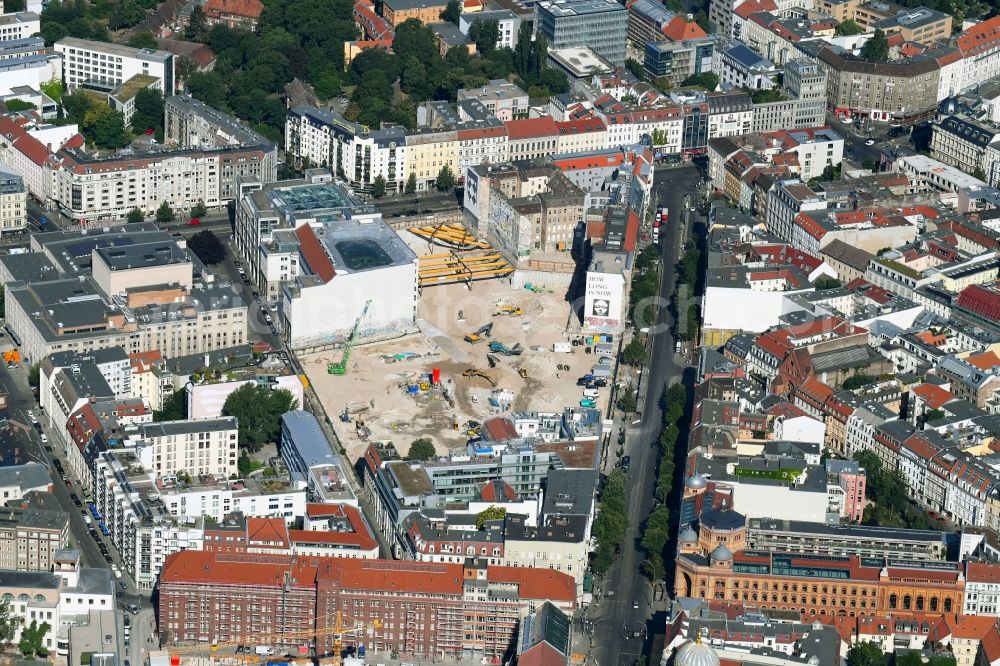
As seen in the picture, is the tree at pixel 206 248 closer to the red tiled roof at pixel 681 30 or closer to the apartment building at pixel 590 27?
the apartment building at pixel 590 27

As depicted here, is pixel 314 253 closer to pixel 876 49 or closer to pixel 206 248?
pixel 206 248

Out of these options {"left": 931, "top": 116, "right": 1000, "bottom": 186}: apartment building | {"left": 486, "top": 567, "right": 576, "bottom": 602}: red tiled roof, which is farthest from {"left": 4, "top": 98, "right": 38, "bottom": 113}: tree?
{"left": 486, "top": 567, "right": 576, "bottom": 602}: red tiled roof

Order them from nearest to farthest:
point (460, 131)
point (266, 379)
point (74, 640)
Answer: point (74, 640) < point (266, 379) < point (460, 131)

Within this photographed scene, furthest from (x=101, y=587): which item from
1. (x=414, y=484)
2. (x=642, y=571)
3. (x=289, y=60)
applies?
(x=289, y=60)

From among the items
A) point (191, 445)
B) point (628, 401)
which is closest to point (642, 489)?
point (628, 401)

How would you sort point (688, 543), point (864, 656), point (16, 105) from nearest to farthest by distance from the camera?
point (864, 656)
point (688, 543)
point (16, 105)

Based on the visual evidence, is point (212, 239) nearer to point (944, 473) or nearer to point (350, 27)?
point (350, 27)

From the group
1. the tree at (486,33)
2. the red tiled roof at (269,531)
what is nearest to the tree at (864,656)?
the red tiled roof at (269,531)
